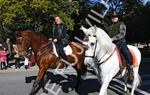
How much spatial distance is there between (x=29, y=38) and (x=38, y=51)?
0.57 meters

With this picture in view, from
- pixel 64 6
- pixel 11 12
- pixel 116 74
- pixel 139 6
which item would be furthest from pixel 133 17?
pixel 116 74

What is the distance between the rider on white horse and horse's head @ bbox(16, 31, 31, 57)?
3132mm

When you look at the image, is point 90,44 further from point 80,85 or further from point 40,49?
point 80,85

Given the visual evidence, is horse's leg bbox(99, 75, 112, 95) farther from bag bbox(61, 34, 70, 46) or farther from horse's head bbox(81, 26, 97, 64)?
bag bbox(61, 34, 70, 46)

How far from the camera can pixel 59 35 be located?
1333cm

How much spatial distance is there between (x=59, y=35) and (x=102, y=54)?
3.35m

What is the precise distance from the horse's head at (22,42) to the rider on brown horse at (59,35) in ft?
3.08

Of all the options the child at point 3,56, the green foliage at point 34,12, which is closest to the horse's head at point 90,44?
the child at point 3,56

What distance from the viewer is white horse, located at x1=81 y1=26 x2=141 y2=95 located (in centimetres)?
988

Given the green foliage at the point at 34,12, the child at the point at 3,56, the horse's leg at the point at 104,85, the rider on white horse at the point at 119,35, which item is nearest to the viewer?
the horse's leg at the point at 104,85

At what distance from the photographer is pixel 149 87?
14898 mm

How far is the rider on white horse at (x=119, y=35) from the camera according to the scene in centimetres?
1136

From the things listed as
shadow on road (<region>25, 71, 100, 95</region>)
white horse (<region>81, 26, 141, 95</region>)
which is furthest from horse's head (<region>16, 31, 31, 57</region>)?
white horse (<region>81, 26, 141, 95</region>)

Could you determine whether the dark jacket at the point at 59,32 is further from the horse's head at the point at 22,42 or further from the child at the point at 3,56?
the child at the point at 3,56
